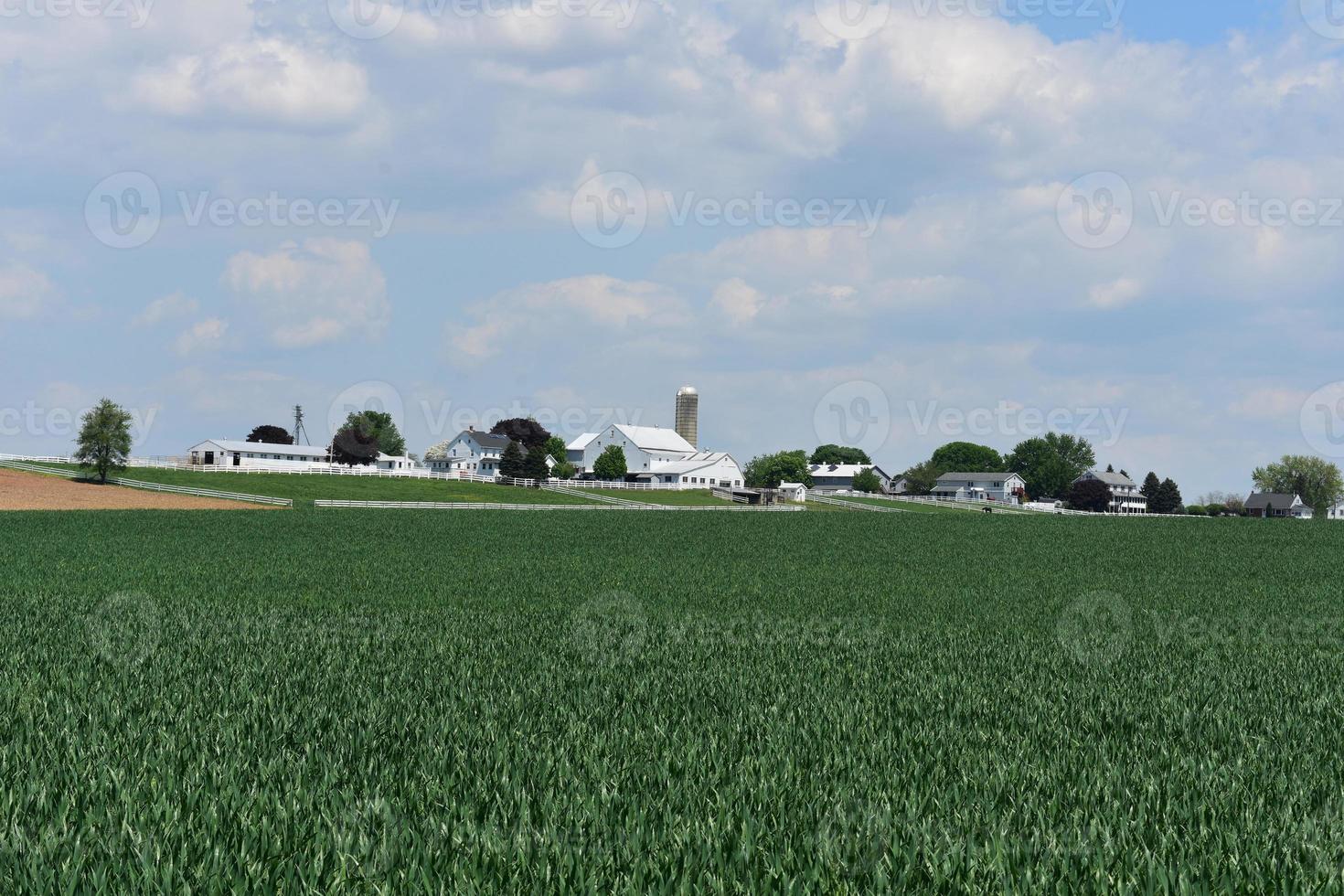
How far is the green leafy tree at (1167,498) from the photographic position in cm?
17362

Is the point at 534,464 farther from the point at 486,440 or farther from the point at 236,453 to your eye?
the point at 486,440

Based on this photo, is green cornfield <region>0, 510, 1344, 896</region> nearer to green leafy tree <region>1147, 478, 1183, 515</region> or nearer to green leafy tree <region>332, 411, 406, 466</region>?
green leafy tree <region>332, 411, 406, 466</region>

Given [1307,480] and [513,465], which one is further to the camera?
[1307,480]

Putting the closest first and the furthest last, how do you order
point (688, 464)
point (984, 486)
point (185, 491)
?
point (185, 491) < point (688, 464) < point (984, 486)

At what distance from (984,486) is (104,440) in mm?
135521

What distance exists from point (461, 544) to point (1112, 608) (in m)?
26.5

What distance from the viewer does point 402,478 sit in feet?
365

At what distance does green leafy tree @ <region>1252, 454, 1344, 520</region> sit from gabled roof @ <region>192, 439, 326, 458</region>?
155 m

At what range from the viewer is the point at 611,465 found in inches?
6186

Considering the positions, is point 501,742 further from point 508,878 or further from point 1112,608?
point 1112,608

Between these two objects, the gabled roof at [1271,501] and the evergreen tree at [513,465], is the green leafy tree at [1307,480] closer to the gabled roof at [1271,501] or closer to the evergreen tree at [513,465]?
the gabled roof at [1271,501]

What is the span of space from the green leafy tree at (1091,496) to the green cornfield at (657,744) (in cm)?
15786

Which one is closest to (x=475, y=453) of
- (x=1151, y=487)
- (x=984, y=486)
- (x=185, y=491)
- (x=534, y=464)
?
(x=534, y=464)

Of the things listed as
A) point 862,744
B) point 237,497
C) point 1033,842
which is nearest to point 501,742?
point 862,744
